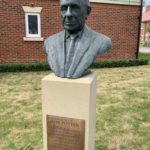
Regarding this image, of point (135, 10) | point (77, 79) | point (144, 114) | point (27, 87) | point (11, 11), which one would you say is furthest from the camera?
point (135, 10)

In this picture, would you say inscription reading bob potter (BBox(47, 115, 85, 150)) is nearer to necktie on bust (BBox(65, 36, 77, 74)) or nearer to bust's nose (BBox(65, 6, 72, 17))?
necktie on bust (BBox(65, 36, 77, 74))

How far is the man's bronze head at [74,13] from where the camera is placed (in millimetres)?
3039

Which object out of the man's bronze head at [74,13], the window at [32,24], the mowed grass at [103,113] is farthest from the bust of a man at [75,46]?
the window at [32,24]

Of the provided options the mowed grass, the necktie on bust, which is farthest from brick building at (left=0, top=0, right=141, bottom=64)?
the necktie on bust

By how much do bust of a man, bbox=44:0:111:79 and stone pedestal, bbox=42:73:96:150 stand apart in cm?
15

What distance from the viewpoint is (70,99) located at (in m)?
3.16

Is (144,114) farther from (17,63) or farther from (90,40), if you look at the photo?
(17,63)

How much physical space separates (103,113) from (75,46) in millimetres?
2578

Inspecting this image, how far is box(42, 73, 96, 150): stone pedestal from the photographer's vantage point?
3082mm

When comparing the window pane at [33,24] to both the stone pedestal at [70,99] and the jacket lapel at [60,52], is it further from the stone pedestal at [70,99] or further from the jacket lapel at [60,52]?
the stone pedestal at [70,99]

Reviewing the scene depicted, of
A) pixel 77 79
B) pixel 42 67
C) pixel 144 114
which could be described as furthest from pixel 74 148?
pixel 42 67

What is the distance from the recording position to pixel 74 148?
3289mm

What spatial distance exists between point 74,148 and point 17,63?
7540 millimetres

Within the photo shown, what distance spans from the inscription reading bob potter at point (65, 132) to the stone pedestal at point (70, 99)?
0.07 ft
